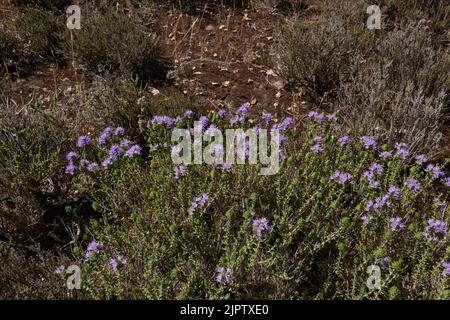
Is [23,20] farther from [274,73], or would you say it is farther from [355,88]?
[355,88]

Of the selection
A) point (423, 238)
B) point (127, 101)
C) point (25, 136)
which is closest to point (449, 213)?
point (423, 238)

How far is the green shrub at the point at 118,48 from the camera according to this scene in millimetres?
4121

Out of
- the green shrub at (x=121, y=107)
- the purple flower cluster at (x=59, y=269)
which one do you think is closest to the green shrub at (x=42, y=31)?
the green shrub at (x=121, y=107)

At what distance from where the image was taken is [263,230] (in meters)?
2.43

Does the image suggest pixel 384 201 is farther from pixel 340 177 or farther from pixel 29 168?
pixel 29 168

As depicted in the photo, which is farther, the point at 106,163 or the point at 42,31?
the point at 42,31

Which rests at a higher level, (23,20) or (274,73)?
(23,20)

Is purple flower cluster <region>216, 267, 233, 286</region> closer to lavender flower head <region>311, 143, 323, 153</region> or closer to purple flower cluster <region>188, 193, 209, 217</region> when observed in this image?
purple flower cluster <region>188, 193, 209, 217</region>

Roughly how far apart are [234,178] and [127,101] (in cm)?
124

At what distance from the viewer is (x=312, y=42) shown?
3998 millimetres

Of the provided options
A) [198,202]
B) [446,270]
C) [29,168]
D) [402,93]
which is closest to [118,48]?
[29,168]

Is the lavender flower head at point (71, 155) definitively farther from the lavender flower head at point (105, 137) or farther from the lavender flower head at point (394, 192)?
the lavender flower head at point (394, 192)

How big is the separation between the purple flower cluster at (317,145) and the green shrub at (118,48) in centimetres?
180

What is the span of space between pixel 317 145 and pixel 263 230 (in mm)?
761
